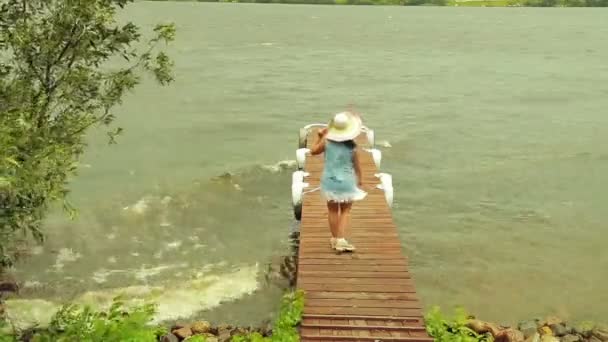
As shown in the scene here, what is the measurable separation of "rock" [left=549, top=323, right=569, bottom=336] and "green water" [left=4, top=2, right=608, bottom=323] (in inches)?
39.7

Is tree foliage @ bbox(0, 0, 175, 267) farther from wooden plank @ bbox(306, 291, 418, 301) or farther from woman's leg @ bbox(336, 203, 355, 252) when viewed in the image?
woman's leg @ bbox(336, 203, 355, 252)

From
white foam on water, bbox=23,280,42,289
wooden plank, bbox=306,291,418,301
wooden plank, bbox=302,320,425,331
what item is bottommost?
white foam on water, bbox=23,280,42,289

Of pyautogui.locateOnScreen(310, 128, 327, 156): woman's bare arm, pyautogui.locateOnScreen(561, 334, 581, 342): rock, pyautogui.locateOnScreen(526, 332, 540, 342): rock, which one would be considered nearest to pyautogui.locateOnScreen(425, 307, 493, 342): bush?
pyautogui.locateOnScreen(526, 332, 540, 342): rock

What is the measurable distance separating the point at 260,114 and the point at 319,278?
70.5ft

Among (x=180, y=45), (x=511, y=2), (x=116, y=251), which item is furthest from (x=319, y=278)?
(x=511, y=2)

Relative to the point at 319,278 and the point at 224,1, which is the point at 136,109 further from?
the point at 224,1

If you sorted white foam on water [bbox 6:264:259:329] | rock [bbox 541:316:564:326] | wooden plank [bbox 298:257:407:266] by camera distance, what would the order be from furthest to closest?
white foam on water [bbox 6:264:259:329]
rock [bbox 541:316:564:326]
wooden plank [bbox 298:257:407:266]

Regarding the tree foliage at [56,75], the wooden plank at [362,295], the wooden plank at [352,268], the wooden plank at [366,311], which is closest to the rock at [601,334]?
the wooden plank at [352,268]

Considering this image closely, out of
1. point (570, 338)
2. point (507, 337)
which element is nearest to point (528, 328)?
point (570, 338)

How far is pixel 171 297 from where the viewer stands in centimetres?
1308

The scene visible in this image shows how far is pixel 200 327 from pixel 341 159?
3.98 m

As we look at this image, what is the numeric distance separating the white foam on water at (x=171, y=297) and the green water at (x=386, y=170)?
1.9 inches

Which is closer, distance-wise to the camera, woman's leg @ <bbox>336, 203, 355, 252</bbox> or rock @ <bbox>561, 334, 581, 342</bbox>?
woman's leg @ <bbox>336, 203, 355, 252</bbox>

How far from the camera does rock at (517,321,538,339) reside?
11602 mm
